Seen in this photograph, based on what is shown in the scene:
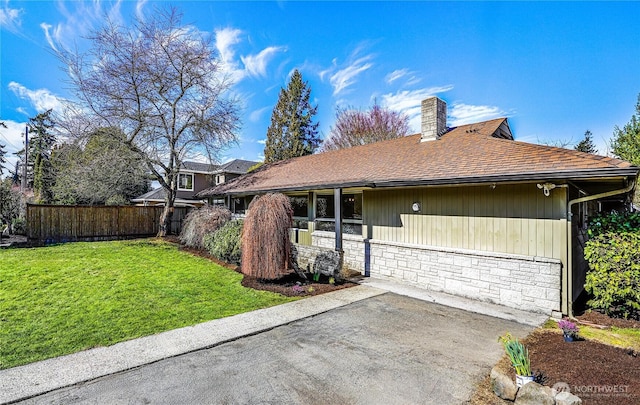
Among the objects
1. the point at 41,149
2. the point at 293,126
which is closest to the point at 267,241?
the point at 293,126

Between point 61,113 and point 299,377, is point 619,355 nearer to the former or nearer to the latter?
point 299,377

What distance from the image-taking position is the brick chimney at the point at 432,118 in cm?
1069

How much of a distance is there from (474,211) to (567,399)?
487cm

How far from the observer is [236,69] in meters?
17.1

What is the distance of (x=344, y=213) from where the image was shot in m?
10.6

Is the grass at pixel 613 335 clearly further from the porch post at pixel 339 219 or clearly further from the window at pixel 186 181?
the window at pixel 186 181

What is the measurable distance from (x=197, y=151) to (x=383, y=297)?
1482cm

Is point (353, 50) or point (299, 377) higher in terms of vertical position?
point (353, 50)

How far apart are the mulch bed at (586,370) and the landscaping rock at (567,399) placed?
0.26 metres

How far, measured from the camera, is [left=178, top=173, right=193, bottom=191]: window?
2936cm

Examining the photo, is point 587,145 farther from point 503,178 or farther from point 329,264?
point 329,264

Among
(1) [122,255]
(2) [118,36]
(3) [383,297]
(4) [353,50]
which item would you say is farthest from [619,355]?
(2) [118,36]

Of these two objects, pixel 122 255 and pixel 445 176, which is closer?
pixel 445 176

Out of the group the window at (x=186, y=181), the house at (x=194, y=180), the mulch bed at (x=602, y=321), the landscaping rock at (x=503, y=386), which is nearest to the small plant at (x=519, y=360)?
the landscaping rock at (x=503, y=386)
